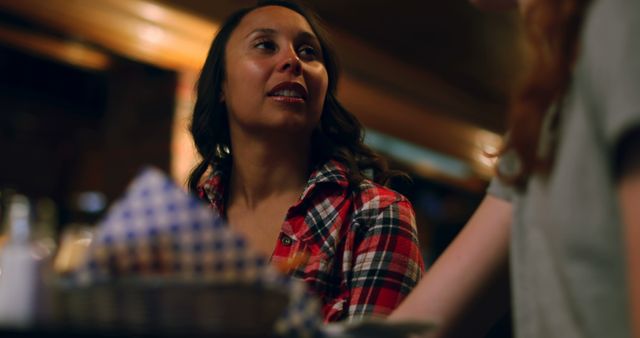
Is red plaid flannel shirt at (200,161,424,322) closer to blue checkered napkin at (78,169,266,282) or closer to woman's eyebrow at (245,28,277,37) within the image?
woman's eyebrow at (245,28,277,37)

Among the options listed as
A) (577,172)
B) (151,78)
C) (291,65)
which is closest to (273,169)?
(291,65)

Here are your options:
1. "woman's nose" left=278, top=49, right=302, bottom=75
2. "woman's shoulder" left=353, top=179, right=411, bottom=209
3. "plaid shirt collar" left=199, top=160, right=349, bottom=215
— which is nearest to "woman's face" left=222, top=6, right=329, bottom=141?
"woman's nose" left=278, top=49, right=302, bottom=75

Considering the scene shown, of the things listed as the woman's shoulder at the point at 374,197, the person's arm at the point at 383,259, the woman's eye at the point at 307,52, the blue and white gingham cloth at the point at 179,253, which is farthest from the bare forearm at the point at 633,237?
the woman's eye at the point at 307,52

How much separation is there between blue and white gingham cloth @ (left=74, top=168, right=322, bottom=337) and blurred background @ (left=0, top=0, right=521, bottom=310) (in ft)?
9.65

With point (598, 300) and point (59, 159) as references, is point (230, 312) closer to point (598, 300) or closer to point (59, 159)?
point (598, 300)

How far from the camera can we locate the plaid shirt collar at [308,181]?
172cm

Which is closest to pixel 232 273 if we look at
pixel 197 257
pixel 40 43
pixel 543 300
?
pixel 197 257

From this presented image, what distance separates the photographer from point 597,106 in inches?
25.2

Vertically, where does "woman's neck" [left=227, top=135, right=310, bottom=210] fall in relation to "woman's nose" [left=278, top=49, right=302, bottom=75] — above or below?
below

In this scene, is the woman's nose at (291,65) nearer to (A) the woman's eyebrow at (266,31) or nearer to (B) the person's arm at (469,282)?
(A) the woman's eyebrow at (266,31)

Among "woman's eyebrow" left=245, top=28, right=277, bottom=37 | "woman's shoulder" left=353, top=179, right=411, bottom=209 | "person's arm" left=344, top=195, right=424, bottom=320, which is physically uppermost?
"woman's eyebrow" left=245, top=28, right=277, bottom=37

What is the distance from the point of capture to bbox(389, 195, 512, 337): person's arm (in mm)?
988

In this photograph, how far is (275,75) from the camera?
5.82 ft

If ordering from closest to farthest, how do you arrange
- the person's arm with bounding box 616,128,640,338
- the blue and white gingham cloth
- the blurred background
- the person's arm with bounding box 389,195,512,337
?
the person's arm with bounding box 616,128,640,338
the blue and white gingham cloth
the person's arm with bounding box 389,195,512,337
the blurred background
